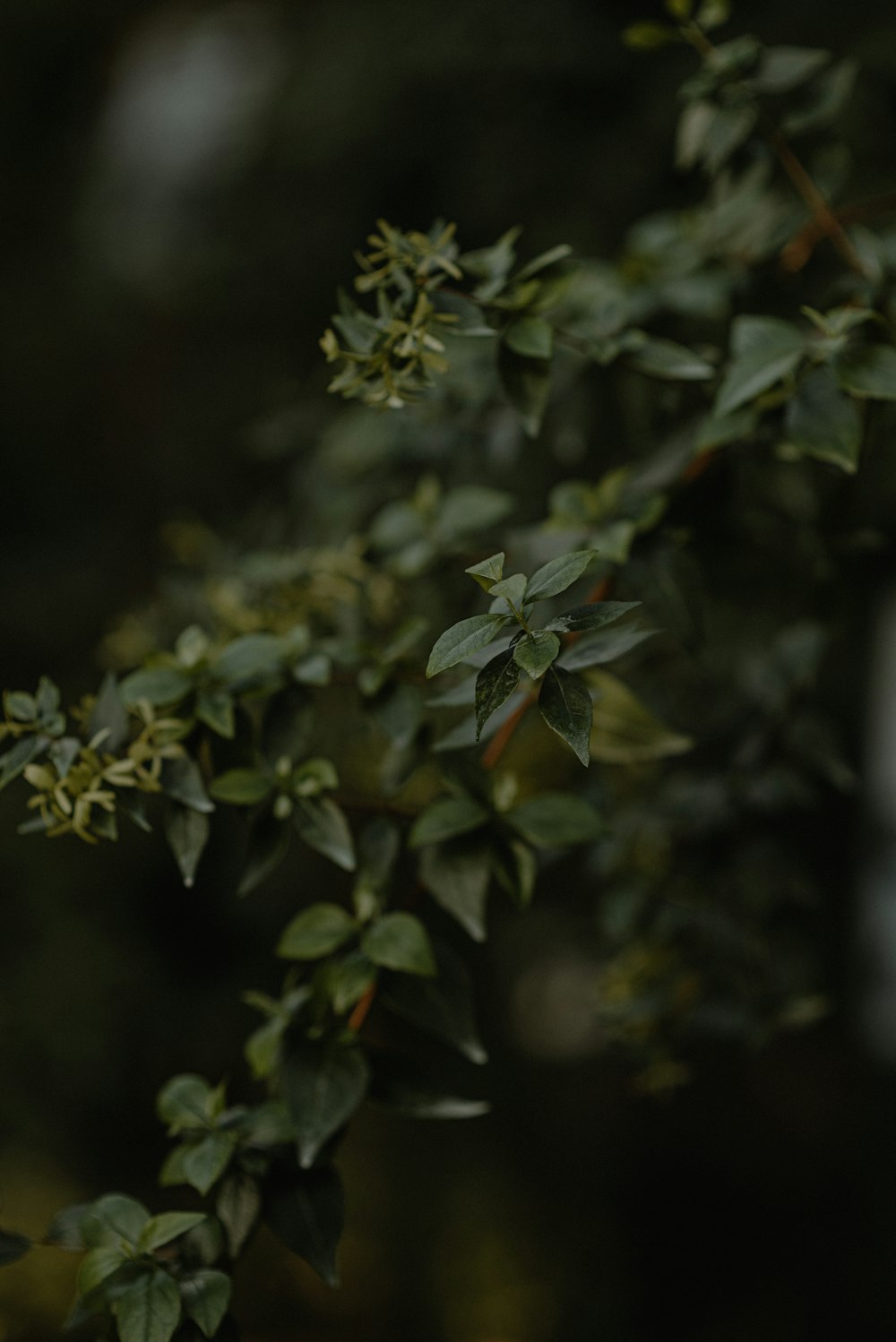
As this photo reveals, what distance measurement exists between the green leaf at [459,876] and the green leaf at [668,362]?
0.23 m

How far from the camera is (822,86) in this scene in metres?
0.55

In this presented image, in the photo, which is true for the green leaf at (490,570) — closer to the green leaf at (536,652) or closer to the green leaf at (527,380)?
the green leaf at (536,652)

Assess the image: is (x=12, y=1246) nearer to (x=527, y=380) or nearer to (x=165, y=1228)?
(x=165, y=1228)

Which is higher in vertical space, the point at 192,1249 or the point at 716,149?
the point at 716,149

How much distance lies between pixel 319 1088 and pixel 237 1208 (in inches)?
2.1

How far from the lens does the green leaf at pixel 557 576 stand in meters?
0.32

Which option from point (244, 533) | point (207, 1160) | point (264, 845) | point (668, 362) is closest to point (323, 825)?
point (264, 845)

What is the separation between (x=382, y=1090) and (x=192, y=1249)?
10 centimetres

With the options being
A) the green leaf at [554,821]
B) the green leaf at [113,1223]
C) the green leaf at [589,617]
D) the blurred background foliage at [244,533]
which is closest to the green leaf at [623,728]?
the green leaf at [554,821]

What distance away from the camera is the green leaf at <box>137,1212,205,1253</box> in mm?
370

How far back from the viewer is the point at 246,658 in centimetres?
44

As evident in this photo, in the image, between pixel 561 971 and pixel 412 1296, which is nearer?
pixel 412 1296

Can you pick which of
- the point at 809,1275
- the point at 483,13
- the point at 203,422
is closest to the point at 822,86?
the point at 483,13

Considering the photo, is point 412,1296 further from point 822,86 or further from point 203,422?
point 822,86
